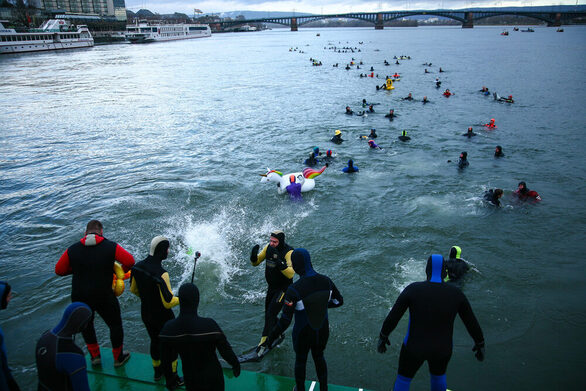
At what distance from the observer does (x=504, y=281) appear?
9.33 m

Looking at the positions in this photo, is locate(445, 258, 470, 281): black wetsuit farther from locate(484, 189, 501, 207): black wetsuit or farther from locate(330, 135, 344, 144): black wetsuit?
locate(330, 135, 344, 144): black wetsuit

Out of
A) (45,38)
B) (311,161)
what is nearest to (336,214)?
(311,161)

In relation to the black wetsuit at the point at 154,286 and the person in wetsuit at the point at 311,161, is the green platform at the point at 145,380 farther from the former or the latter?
the person in wetsuit at the point at 311,161

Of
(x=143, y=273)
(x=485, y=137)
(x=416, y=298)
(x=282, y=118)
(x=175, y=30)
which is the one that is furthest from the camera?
(x=175, y=30)

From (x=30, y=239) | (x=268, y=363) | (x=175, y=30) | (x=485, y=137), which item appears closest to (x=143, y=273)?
(x=268, y=363)

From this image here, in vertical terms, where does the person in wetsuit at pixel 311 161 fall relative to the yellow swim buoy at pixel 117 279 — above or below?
below

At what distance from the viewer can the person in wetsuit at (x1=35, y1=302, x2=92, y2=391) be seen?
3.48 meters

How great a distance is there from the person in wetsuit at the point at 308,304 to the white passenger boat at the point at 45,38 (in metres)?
111

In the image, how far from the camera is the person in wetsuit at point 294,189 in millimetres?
13523

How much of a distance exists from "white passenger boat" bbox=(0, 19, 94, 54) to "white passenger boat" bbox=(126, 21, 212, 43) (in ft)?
67.9

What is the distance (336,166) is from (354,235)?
6403 mm

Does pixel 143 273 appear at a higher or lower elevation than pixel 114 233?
higher

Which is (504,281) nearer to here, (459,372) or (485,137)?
(459,372)

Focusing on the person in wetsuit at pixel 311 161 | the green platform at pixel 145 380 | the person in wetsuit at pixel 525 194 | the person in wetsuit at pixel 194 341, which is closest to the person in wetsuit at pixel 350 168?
the person in wetsuit at pixel 311 161
